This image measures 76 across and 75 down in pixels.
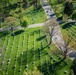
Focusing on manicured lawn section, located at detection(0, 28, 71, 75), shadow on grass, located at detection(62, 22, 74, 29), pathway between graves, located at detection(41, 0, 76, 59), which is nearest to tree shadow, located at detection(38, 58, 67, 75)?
manicured lawn section, located at detection(0, 28, 71, 75)

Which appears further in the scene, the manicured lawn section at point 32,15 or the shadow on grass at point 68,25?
the manicured lawn section at point 32,15

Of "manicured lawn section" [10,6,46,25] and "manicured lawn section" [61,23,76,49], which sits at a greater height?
"manicured lawn section" [61,23,76,49]

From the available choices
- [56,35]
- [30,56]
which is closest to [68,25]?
[56,35]

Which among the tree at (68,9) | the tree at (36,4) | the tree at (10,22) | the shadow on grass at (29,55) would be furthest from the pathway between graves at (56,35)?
the tree at (10,22)

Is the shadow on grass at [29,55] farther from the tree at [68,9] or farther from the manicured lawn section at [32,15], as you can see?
the tree at [68,9]

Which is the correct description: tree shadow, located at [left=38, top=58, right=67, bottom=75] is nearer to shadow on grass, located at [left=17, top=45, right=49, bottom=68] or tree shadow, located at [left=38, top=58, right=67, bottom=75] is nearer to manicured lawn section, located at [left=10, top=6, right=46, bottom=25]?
shadow on grass, located at [left=17, top=45, right=49, bottom=68]

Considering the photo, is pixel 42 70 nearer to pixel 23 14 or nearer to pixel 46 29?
pixel 46 29

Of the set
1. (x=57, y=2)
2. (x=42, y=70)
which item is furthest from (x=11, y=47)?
(x=57, y=2)

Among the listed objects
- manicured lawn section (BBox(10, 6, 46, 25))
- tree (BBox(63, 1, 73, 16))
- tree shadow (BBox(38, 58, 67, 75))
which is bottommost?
manicured lawn section (BBox(10, 6, 46, 25))
